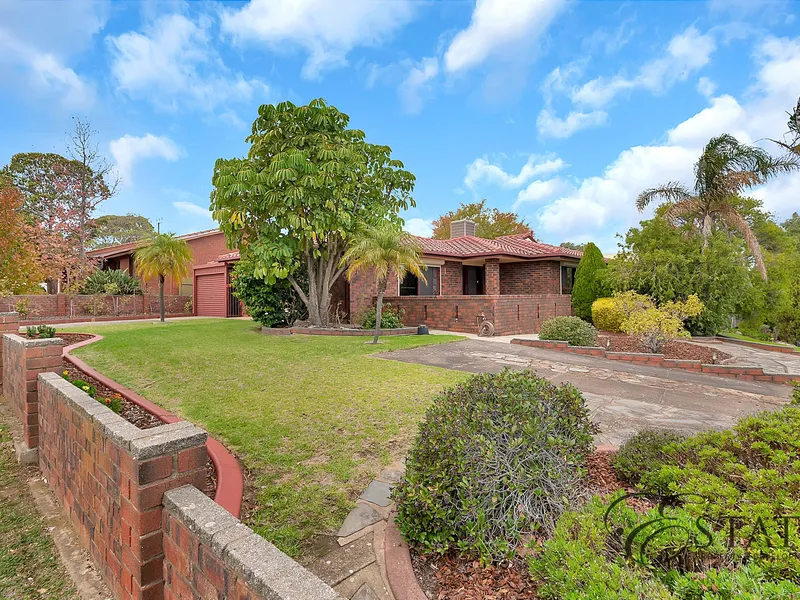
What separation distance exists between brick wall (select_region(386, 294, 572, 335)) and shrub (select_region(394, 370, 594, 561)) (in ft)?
33.1

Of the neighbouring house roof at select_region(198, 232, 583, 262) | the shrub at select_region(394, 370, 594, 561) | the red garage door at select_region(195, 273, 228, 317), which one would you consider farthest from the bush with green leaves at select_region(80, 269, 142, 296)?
the shrub at select_region(394, 370, 594, 561)

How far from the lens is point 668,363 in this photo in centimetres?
814

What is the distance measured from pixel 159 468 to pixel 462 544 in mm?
1541

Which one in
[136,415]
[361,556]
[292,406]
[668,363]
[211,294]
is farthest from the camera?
[211,294]

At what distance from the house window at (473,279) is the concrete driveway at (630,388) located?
336 inches

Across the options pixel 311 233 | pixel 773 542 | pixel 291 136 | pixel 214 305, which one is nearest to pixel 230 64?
pixel 291 136

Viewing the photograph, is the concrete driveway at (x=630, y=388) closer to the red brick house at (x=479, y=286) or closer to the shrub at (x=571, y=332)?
the shrub at (x=571, y=332)

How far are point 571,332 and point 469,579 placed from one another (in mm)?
8922

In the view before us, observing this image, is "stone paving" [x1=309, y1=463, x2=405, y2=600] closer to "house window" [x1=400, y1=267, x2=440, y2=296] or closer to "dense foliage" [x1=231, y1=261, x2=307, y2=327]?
"dense foliage" [x1=231, y1=261, x2=307, y2=327]

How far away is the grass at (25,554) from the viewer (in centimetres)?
222

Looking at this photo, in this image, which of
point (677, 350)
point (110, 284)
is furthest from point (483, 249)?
point (110, 284)

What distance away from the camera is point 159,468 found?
6.01 feet

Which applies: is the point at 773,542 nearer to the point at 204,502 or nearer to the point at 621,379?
the point at 204,502

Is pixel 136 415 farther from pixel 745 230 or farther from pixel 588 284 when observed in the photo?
pixel 745 230
